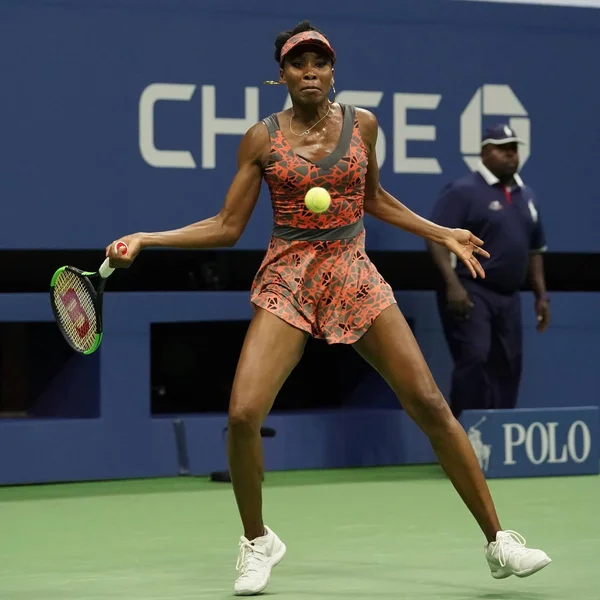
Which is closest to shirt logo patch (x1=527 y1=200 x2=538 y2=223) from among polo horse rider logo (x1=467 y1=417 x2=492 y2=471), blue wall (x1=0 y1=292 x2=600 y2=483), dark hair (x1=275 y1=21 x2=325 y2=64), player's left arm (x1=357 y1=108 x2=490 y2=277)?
blue wall (x1=0 y1=292 x2=600 y2=483)

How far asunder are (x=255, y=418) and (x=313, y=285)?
1.68ft

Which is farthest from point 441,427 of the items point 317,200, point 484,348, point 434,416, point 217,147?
point 217,147

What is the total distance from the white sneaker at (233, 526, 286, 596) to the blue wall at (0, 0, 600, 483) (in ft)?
11.1

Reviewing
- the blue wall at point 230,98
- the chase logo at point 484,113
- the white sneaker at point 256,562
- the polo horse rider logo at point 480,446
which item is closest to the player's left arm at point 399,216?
the white sneaker at point 256,562

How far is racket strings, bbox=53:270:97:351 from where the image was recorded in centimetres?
500

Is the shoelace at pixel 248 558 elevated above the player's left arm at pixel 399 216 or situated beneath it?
situated beneath

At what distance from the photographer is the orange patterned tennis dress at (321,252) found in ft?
16.0

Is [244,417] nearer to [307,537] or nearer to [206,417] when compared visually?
[307,537]

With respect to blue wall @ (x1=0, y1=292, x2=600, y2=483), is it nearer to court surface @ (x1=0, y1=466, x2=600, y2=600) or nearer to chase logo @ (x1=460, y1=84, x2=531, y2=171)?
court surface @ (x1=0, y1=466, x2=600, y2=600)

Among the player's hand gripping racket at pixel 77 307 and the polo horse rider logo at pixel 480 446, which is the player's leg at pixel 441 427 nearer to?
the player's hand gripping racket at pixel 77 307

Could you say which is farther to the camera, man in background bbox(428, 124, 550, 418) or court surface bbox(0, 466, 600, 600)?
man in background bbox(428, 124, 550, 418)

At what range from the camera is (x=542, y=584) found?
15.9 feet

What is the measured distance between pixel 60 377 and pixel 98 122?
1522 mm

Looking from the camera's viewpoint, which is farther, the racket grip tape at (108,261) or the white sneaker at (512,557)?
the white sneaker at (512,557)
